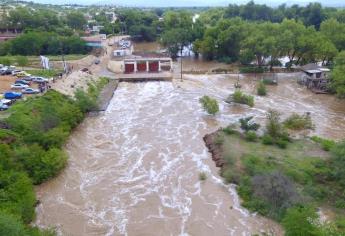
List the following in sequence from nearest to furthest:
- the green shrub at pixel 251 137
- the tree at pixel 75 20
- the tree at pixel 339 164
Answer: the tree at pixel 339 164
the green shrub at pixel 251 137
the tree at pixel 75 20

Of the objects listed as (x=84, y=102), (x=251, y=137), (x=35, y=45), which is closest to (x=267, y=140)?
(x=251, y=137)

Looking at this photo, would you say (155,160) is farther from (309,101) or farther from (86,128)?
(309,101)

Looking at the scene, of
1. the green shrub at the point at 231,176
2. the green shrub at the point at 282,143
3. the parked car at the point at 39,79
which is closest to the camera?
the green shrub at the point at 231,176

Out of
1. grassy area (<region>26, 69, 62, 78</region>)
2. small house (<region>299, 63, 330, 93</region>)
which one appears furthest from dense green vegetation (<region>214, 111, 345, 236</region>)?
grassy area (<region>26, 69, 62, 78</region>)

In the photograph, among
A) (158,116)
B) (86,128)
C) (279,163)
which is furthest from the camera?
(158,116)

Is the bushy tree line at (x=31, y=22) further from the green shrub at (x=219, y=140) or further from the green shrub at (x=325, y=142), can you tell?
the green shrub at (x=325, y=142)

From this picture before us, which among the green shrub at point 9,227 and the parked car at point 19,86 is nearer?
the green shrub at point 9,227

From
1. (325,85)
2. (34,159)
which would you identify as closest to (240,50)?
(325,85)

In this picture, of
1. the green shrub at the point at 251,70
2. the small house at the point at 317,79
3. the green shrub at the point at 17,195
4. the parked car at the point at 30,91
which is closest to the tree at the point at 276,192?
the green shrub at the point at 17,195
